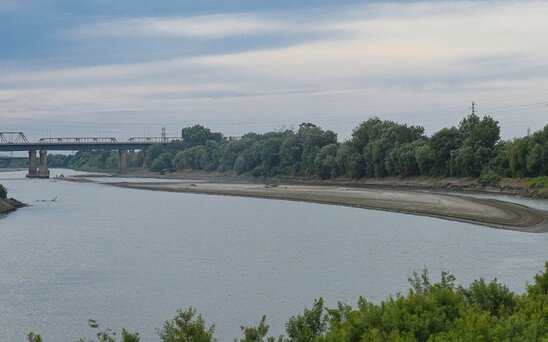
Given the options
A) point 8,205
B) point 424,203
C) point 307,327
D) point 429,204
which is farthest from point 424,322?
point 8,205

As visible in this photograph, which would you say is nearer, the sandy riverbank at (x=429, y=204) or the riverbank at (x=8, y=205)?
the sandy riverbank at (x=429, y=204)

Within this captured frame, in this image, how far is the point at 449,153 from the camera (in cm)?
12900

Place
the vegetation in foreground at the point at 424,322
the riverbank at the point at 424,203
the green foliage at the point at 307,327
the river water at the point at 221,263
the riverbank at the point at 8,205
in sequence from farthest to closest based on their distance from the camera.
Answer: the riverbank at the point at 8,205, the riverbank at the point at 424,203, the river water at the point at 221,263, the green foliage at the point at 307,327, the vegetation in foreground at the point at 424,322

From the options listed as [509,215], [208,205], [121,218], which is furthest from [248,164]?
[509,215]

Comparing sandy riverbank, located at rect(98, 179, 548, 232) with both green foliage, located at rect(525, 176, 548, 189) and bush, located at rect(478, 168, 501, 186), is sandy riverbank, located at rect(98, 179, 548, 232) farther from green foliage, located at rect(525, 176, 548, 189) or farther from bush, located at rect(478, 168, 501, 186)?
bush, located at rect(478, 168, 501, 186)

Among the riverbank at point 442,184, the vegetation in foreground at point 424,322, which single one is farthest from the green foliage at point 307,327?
the riverbank at point 442,184

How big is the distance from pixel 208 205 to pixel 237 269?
55.5m

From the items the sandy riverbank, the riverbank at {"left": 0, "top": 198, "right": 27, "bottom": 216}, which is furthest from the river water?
the riverbank at {"left": 0, "top": 198, "right": 27, "bottom": 216}

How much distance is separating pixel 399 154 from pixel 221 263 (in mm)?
89272

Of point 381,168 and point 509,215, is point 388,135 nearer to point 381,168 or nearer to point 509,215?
point 381,168

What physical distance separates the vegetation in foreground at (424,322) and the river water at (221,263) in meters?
8.65

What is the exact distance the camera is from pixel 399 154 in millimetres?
137000

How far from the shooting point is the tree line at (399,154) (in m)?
115

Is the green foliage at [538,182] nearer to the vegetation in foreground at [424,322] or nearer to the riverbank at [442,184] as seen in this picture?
the riverbank at [442,184]
